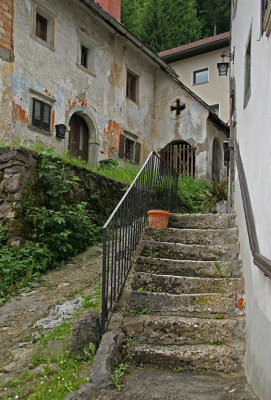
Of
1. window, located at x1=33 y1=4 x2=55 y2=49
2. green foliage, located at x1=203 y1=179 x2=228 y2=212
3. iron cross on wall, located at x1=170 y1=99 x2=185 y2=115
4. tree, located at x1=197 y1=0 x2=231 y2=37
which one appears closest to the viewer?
green foliage, located at x1=203 y1=179 x2=228 y2=212

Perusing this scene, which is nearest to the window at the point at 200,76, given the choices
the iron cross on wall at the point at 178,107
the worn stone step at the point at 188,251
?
the iron cross on wall at the point at 178,107

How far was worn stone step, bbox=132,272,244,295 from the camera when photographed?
3517mm

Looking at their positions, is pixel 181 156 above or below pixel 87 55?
below

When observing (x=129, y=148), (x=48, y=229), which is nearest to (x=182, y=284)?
(x=48, y=229)

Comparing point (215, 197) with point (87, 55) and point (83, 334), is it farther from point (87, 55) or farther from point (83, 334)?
Answer: point (87, 55)

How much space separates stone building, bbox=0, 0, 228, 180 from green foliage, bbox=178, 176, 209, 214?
1.05 m

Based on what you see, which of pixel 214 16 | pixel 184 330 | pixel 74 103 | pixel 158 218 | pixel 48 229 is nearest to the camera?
pixel 184 330

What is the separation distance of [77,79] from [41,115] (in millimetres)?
1943

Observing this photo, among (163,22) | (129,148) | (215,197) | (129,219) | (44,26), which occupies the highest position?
(163,22)

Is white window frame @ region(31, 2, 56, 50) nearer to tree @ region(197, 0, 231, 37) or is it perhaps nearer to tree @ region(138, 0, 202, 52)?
tree @ region(138, 0, 202, 52)

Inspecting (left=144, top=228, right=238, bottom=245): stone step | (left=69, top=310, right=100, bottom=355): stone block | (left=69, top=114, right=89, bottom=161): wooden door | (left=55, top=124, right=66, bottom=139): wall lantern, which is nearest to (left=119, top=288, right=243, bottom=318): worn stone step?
(left=69, top=310, right=100, bottom=355): stone block

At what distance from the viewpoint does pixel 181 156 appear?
13.3 metres

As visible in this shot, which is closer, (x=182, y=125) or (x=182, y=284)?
(x=182, y=284)

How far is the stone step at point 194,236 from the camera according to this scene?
168 inches
